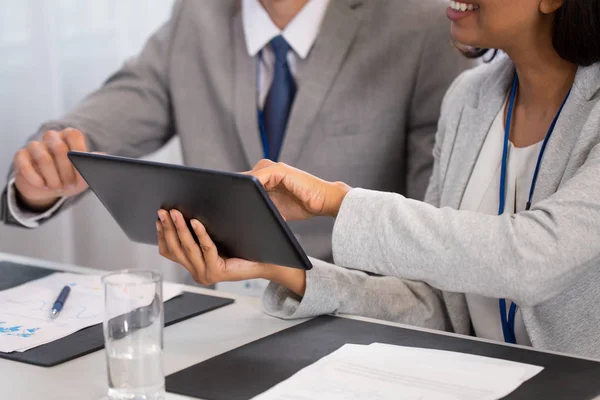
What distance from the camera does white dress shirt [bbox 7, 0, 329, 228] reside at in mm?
1874

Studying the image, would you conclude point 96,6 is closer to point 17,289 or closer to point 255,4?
point 255,4

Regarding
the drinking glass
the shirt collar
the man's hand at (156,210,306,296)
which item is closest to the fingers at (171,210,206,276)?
the man's hand at (156,210,306,296)

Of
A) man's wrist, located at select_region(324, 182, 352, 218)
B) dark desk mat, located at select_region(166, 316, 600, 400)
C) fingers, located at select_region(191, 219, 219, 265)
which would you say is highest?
man's wrist, located at select_region(324, 182, 352, 218)

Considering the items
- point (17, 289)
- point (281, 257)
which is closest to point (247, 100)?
point (17, 289)

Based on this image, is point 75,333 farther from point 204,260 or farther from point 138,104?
point 138,104

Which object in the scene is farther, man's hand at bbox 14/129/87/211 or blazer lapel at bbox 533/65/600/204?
man's hand at bbox 14/129/87/211

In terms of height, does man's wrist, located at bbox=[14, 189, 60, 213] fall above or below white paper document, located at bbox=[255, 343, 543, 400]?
above

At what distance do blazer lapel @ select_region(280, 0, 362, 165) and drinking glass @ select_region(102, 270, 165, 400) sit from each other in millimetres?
942

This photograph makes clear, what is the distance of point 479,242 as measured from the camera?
44.0 inches

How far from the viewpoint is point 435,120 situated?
184 centimetres

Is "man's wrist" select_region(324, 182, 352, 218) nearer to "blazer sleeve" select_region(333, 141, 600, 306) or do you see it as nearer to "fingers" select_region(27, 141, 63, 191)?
"blazer sleeve" select_region(333, 141, 600, 306)

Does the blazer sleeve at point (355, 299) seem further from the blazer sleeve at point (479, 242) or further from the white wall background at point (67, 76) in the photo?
the white wall background at point (67, 76)

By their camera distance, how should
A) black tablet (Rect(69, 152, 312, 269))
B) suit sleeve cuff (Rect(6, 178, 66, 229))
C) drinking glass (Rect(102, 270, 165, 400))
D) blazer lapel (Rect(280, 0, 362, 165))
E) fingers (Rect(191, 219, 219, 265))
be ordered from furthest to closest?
blazer lapel (Rect(280, 0, 362, 165)) < suit sleeve cuff (Rect(6, 178, 66, 229)) < fingers (Rect(191, 219, 219, 265)) < black tablet (Rect(69, 152, 312, 269)) < drinking glass (Rect(102, 270, 165, 400))

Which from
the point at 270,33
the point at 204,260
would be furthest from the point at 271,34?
the point at 204,260
